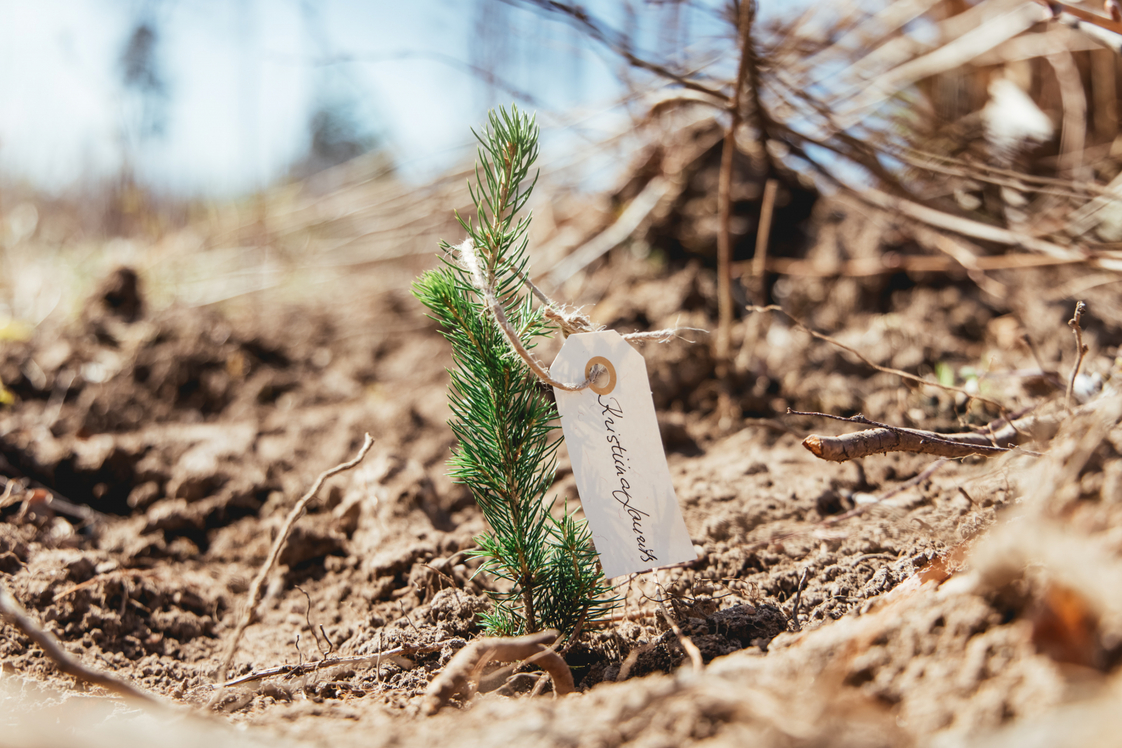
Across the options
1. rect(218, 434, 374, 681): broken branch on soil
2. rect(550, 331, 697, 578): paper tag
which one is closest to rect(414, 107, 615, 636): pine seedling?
rect(550, 331, 697, 578): paper tag

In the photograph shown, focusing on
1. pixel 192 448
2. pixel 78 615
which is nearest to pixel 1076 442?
pixel 78 615

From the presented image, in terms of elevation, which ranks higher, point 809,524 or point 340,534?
point 340,534

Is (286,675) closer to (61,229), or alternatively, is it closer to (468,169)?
(468,169)

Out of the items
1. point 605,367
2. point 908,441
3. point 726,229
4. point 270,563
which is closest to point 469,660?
point 270,563

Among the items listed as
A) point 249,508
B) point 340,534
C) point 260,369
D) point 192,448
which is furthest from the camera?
point 260,369

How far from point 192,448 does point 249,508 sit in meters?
0.39

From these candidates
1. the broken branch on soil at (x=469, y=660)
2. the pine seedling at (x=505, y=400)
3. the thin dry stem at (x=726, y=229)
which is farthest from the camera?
the thin dry stem at (x=726, y=229)

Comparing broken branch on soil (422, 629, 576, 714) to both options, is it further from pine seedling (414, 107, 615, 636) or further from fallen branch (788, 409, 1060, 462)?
fallen branch (788, 409, 1060, 462)

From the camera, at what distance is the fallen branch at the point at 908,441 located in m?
0.84

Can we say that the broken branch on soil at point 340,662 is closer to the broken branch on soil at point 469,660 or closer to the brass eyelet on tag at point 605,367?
the broken branch on soil at point 469,660

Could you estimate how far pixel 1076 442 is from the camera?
656mm

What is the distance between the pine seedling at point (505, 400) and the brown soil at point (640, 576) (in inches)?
5.4

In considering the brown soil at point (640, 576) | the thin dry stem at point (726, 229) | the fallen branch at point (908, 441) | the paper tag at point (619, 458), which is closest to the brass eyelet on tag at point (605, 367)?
the paper tag at point (619, 458)

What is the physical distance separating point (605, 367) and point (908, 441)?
439mm
